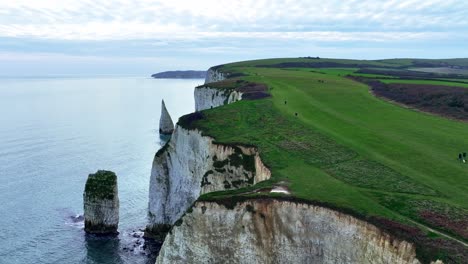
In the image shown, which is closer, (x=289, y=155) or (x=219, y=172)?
(x=289, y=155)

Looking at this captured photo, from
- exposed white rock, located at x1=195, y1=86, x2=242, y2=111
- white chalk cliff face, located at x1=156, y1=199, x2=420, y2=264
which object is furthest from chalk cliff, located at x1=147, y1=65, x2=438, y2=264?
exposed white rock, located at x1=195, y1=86, x2=242, y2=111

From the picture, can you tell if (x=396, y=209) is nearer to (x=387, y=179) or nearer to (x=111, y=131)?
(x=387, y=179)

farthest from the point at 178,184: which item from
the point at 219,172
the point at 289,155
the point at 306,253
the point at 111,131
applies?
the point at 111,131

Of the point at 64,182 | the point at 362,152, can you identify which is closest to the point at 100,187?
the point at 64,182

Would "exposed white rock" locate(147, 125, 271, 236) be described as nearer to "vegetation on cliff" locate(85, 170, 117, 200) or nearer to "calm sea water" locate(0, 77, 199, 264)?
"calm sea water" locate(0, 77, 199, 264)

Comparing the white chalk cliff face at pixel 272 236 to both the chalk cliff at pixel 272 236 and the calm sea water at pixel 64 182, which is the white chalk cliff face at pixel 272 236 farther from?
the calm sea water at pixel 64 182

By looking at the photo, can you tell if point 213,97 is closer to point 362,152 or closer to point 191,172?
point 191,172
